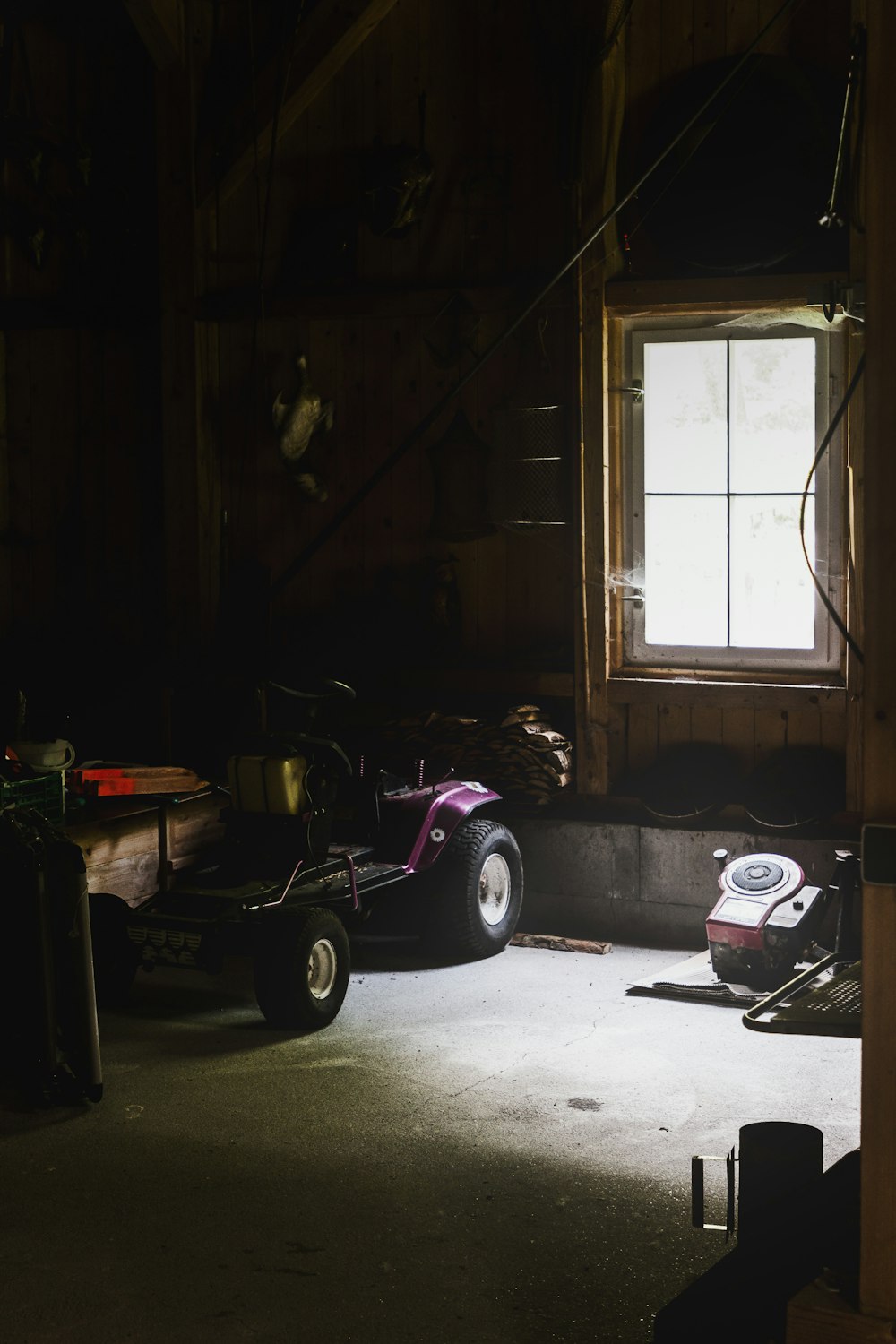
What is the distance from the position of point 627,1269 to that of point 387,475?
14.1 ft

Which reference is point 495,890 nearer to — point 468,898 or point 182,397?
point 468,898

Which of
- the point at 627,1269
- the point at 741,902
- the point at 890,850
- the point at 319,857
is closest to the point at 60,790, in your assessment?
the point at 319,857

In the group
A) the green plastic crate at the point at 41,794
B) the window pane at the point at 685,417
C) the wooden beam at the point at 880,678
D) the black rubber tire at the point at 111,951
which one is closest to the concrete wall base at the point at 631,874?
the window pane at the point at 685,417

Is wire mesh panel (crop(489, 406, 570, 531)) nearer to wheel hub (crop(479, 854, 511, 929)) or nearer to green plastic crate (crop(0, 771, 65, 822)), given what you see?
wheel hub (crop(479, 854, 511, 929))

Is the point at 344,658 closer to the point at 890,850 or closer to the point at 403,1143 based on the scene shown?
the point at 403,1143

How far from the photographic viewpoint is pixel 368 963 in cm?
602

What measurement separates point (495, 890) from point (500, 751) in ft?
2.04

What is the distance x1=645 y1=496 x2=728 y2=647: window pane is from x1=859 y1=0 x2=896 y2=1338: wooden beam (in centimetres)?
409

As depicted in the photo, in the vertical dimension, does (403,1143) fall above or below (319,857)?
below

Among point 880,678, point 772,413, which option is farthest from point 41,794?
point 880,678

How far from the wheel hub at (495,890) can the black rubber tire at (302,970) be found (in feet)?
3.27

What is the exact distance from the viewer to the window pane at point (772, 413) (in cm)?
625

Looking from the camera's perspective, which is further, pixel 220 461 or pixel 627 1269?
pixel 220 461

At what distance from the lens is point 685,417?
21.2 ft
